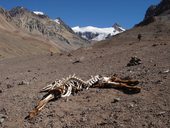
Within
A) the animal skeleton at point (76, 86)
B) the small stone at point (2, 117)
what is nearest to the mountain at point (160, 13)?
the animal skeleton at point (76, 86)

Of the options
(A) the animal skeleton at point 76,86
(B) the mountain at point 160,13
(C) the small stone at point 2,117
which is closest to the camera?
(C) the small stone at point 2,117

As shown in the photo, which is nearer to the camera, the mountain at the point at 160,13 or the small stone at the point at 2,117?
the small stone at the point at 2,117

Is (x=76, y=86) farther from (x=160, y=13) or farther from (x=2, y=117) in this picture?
(x=160, y=13)

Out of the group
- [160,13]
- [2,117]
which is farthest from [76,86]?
[160,13]

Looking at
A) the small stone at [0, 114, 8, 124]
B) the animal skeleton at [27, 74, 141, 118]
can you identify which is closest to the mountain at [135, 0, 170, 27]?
the animal skeleton at [27, 74, 141, 118]

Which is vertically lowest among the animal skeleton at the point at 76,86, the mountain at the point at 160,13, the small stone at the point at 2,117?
the small stone at the point at 2,117

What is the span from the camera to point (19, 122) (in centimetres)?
1044

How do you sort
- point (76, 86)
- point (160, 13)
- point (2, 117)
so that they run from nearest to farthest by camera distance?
point (2, 117) → point (76, 86) → point (160, 13)

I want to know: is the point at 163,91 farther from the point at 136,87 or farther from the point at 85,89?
the point at 85,89

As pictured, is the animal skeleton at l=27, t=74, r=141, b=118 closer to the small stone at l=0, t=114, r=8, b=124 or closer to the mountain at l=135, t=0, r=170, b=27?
the small stone at l=0, t=114, r=8, b=124

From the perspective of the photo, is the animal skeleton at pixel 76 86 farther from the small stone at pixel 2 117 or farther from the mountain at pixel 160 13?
the mountain at pixel 160 13

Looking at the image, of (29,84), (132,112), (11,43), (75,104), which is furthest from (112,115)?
(11,43)

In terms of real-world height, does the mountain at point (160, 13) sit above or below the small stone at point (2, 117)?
above

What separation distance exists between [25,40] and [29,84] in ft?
486
